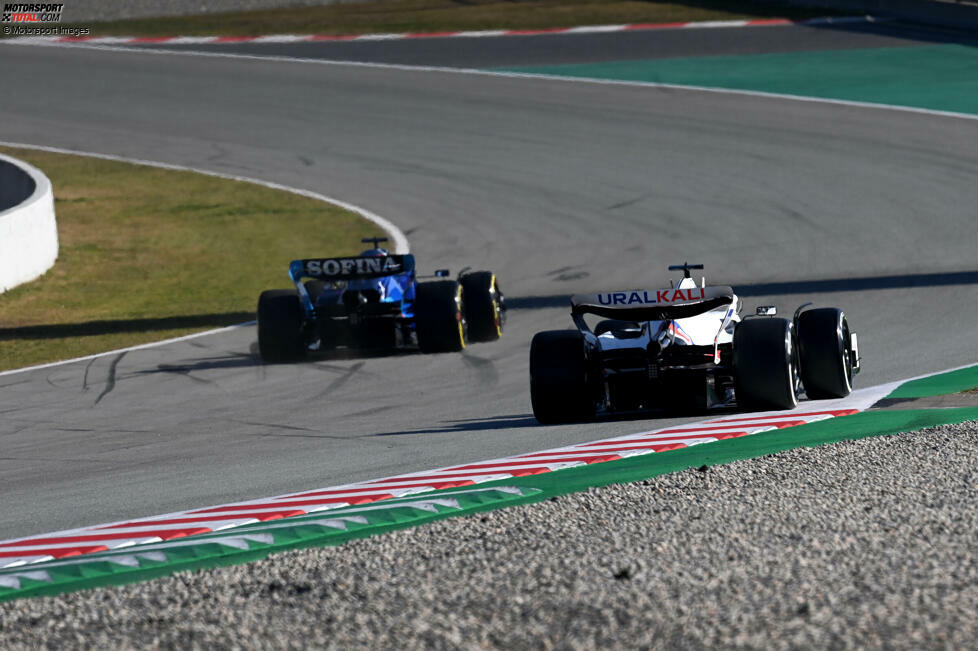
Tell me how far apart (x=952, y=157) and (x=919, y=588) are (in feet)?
77.3

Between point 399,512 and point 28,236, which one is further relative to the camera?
point 28,236

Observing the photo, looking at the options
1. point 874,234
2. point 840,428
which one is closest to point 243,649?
point 840,428

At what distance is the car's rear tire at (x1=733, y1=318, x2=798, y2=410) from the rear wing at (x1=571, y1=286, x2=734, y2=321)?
13.8 inches

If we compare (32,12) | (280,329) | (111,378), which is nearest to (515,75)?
(32,12)

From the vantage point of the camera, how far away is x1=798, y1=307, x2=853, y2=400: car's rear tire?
1164 centimetres

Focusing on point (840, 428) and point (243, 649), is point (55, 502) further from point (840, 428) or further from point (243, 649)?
point (840, 428)

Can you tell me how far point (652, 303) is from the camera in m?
11.5

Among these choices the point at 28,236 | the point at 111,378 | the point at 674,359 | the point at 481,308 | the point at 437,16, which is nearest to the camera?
the point at 674,359

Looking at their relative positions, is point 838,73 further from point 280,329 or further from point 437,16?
point 280,329

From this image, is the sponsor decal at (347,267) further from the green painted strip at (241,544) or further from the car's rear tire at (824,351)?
the green painted strip at (241,544)

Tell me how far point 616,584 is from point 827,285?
14.0 meters

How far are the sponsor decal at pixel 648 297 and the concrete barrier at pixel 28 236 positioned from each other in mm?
12765

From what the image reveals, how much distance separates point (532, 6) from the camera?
141 feet

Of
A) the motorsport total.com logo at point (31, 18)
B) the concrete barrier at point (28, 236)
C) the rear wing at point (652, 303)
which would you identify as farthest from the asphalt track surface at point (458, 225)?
the concrete barrier at point (28, 236)
